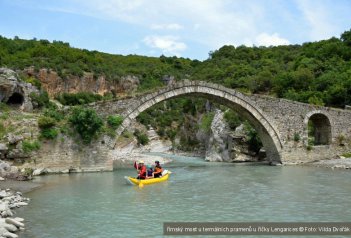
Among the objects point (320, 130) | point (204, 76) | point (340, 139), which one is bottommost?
point (340, 139)

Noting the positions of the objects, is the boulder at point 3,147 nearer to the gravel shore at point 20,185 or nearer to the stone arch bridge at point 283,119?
the gravel shore at point 20,185

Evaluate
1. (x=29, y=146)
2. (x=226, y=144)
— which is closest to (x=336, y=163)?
(x=226, y=144)

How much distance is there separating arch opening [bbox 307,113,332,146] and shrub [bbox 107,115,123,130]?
1110cm

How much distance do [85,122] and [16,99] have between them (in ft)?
26.2

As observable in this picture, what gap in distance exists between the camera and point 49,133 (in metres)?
17.2

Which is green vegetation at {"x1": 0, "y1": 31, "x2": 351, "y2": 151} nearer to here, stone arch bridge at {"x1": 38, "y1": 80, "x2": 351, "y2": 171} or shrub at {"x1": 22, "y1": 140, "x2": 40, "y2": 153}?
shrub at {"x1": 22, "y1": 140, "x2": 40, "y2": 153}

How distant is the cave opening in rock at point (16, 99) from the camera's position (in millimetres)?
22938

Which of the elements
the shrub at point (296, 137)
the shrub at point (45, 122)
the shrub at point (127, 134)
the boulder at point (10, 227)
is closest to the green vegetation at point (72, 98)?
the shrub at point (127, 134)

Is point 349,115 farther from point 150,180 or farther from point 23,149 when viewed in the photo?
point 23,149

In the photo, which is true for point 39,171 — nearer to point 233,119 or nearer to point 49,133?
point 49,133

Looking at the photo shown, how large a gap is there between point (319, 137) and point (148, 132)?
973 inches

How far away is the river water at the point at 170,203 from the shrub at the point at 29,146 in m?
1.49

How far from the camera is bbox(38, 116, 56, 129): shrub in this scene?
17106 millimetres

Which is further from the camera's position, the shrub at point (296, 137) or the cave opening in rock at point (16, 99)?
the cave opening in rock at point (16, 99)
